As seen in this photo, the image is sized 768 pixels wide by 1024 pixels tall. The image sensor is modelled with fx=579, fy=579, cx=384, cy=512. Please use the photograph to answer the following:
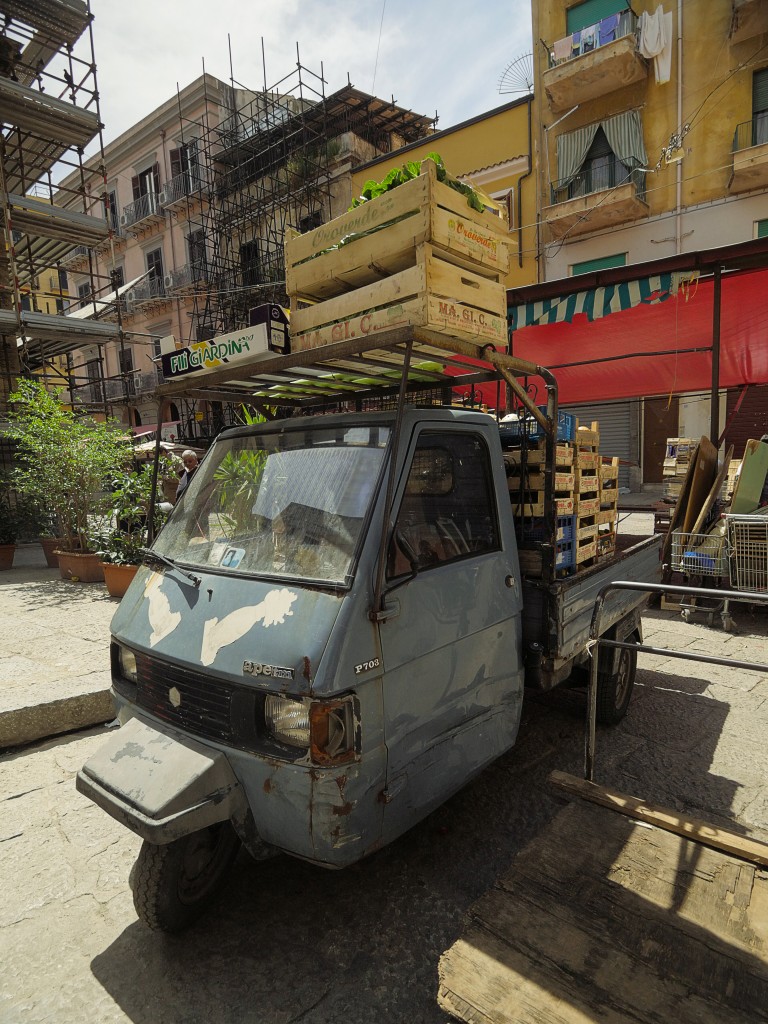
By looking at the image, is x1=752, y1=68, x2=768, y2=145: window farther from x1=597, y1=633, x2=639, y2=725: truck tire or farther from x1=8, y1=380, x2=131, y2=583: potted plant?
x1=8, y1=380, x2=131, y2=583: potted plant

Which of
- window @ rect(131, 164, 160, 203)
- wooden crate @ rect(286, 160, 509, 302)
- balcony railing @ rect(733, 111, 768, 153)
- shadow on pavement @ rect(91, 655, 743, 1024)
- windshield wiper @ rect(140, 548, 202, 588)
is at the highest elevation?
window @ rect(131, 164, 160, 203)

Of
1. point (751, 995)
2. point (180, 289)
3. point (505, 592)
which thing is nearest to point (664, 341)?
point (505, 592)

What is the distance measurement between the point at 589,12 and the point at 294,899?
2268cm

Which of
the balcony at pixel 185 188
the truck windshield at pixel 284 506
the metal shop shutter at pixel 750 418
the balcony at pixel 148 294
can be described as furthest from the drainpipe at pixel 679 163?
the balcony at pixel 148 294

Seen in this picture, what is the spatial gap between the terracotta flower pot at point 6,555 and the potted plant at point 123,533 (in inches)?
115

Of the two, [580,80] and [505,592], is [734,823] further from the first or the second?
[580,80]

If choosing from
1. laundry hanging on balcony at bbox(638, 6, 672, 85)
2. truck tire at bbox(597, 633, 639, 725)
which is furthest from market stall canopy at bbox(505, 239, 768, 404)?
laundry hanging on balcony at bbox(638, 6, 672, 85)

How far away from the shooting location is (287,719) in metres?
2.18

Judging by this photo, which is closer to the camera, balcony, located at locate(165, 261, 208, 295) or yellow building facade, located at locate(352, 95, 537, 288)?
yellow building facade, located at locate(352, 95, 537, 288)

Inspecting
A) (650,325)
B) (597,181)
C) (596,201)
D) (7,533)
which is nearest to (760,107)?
A: (597,181)

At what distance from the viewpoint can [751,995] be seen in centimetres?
178

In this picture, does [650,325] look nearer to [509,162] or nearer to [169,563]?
[169,563]

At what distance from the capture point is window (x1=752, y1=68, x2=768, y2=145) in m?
14.8

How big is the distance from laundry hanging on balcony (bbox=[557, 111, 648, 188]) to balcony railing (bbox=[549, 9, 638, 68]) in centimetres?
184
